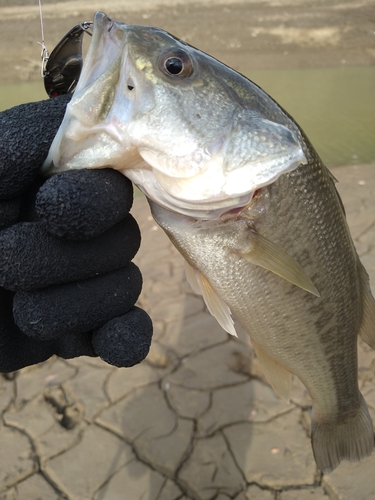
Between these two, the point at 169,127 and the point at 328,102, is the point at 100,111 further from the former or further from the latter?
the point at 328,102

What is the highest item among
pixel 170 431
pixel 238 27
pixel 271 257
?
pixel 271 257

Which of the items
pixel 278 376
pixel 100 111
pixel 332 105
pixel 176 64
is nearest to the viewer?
pixel 100 111

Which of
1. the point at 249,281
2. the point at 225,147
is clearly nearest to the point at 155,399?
the point at 249,281

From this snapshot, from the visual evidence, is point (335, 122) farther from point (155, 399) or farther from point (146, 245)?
point (155, 399)

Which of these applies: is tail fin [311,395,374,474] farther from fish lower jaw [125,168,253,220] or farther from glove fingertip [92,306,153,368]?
fish lower jaw [125,168,253,220]

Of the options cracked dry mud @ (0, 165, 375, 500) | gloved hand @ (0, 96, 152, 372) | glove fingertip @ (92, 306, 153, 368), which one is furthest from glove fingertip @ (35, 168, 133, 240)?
cracked dry mud @ (0, 165, 375, 500)

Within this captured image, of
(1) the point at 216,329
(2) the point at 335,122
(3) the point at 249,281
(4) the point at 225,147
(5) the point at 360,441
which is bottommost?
(2) the point at 335,122

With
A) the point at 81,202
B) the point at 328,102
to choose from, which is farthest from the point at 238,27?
the point at 81,202
